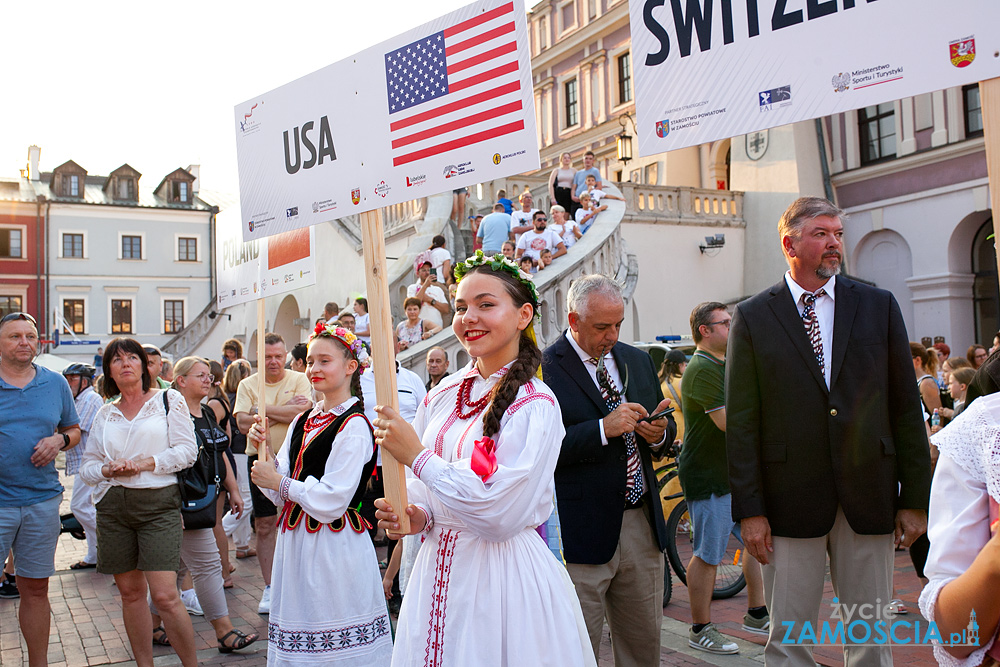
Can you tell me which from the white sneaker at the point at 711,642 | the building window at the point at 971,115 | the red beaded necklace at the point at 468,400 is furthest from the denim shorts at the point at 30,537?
the building window at the point at 971,115

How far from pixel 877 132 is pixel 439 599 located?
2100 centimetres

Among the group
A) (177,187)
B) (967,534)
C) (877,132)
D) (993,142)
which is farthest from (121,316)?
(967,534)

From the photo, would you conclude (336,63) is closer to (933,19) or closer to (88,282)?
(933,19)

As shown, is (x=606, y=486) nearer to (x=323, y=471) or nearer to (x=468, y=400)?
(x=468, y=400)

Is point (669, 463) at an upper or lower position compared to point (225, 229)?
lower

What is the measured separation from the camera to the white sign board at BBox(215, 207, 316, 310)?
4.87m

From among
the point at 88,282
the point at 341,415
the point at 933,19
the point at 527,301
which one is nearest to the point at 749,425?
the point at 527,301

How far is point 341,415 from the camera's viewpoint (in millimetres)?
4109

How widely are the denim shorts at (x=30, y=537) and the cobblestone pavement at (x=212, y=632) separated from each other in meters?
0.91

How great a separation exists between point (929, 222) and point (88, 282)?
4354cm

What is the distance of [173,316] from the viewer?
49.2 m

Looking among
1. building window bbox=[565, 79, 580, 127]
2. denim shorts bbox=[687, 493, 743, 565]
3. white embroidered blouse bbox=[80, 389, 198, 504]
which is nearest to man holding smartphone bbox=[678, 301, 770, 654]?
denim shorts bbox=[687, 493, 743, 565]

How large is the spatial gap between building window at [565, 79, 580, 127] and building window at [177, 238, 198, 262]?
2835cm

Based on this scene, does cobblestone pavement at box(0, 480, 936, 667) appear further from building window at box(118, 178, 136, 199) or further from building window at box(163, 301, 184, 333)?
building window at box(118, 178, 136, 199)
